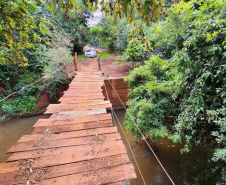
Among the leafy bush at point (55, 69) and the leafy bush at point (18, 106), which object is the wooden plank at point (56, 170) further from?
the leafy bush at point (18, 106)

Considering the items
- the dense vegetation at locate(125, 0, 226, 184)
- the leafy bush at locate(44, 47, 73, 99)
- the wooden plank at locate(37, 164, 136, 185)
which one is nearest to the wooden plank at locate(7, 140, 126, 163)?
the wooden plank at locate(37, 164, 136, 185)

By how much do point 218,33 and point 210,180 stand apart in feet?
8.63

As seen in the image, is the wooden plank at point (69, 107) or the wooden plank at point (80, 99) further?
the wooden plank at point (80, 99)

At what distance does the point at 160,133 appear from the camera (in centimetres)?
267

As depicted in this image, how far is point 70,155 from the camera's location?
1462 millimetres

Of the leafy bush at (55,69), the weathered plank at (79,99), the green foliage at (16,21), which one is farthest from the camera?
the leafy bush at (55,69)

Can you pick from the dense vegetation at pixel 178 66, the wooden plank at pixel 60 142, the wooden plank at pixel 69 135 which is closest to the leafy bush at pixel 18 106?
the dense vegetation at pixel 178 66

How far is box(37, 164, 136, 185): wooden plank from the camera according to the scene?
3.88 ft

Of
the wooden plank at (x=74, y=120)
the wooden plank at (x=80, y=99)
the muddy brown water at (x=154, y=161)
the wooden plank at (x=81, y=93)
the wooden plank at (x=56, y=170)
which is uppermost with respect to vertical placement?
the wooden plank at (x=56, y=170)

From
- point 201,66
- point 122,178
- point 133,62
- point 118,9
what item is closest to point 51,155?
point 122,178

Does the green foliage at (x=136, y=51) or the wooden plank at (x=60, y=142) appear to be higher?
the green foliage at (x=136, y=51)

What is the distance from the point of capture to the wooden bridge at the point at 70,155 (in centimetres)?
121

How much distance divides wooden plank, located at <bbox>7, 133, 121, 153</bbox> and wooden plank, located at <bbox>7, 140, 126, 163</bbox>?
5cm

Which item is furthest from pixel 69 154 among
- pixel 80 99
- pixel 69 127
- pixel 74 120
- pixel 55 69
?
pixel 55 69
